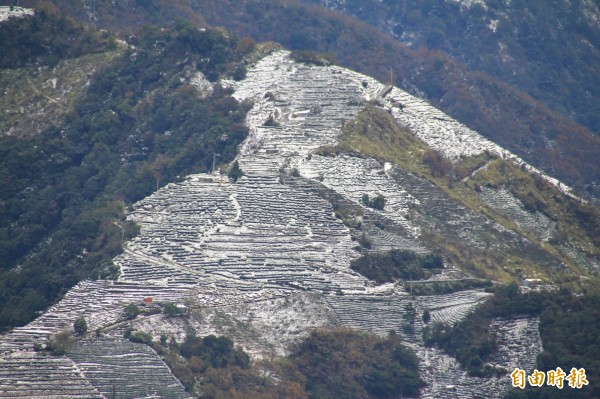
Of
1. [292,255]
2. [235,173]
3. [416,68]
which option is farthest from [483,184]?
[416,68]

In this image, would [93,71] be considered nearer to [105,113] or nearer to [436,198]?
[105,113]

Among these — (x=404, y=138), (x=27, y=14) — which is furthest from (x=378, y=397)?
(x=27, y=14)

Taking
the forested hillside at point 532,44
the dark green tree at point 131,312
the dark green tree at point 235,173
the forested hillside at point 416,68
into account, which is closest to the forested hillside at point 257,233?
the dark green tree at point 235,173

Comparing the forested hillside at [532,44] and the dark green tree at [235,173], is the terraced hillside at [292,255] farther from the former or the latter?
the forested hillside at [532,44]

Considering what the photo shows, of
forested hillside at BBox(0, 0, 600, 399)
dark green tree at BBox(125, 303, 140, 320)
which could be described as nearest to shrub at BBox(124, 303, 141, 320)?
dark green tree at BBox(125, 303, 140, 320)

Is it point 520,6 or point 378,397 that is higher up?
point 520,6
